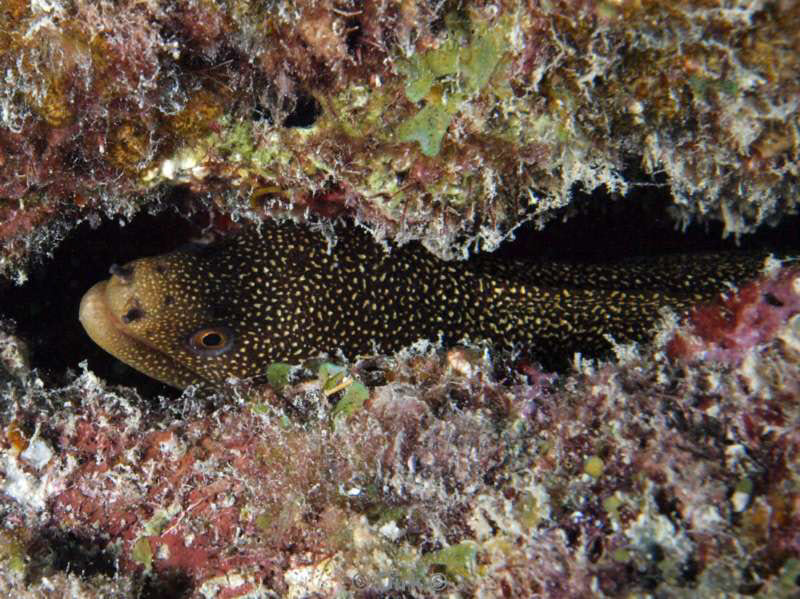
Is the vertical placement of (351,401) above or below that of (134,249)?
above

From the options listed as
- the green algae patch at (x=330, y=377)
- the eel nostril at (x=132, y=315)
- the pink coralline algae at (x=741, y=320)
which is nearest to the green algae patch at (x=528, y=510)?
the pink coralline algae at (x=741, y=320)

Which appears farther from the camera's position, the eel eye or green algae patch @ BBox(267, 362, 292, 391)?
the eel eye

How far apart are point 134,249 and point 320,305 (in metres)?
2.07

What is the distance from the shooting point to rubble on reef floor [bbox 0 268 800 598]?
1791mm

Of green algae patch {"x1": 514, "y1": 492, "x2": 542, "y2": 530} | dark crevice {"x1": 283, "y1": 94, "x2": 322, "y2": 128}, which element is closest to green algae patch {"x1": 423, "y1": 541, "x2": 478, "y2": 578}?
green algae patch {"x1": 514, "y1": 492, "x2": 542, "y2": 530}

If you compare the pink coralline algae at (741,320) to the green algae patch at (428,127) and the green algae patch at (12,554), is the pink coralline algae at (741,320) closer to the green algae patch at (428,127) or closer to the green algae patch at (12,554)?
the green algae patch at (428,127)

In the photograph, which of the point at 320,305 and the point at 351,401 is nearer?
the point at 351,401

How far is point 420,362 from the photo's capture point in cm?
298

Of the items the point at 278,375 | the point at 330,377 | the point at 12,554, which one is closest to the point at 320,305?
the point at 278,375

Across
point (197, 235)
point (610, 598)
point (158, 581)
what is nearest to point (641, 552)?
point (610, 598)

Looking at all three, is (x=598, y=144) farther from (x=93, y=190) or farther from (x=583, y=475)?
(x=93, y=190)

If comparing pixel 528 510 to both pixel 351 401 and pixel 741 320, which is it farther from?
pixel 741 320

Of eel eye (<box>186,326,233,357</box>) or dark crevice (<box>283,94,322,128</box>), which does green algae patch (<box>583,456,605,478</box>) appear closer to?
dark crevice (<box>283,94,322,128</box>)

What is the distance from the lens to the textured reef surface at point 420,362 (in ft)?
6.35
